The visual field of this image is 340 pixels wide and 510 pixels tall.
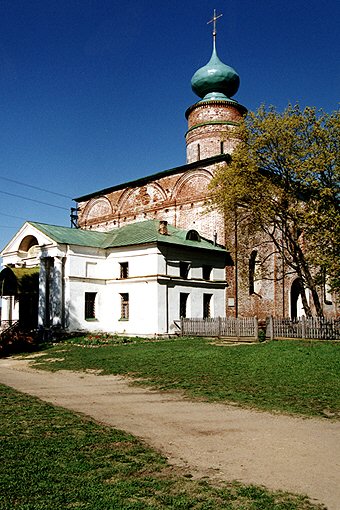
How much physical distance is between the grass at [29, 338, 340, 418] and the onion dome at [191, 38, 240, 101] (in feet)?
65.1

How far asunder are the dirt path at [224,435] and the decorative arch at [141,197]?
2191 cm

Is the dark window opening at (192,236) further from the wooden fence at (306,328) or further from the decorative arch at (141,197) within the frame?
the wooden fence at (306,328)

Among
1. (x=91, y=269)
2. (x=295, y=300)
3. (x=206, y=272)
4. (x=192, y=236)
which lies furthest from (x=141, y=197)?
(x=295, y=300)

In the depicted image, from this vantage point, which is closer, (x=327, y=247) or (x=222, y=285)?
(x=327, y=247)

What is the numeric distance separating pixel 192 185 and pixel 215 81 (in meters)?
8.35

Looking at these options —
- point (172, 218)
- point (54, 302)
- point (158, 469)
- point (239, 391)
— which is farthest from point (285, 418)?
point (172, 218)

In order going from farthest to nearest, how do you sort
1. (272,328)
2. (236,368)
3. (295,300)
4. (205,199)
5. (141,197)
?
(141,197)
(295,300)
(205,199)
(272,328)
(236,368)

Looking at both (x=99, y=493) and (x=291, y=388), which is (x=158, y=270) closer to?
(x=291, y=388)

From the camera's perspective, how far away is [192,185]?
31.2 meters

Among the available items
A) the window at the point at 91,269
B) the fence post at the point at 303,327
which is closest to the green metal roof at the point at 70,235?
the window at the point at 91,269

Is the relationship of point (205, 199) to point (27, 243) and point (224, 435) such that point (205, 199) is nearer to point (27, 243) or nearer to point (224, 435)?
point (27, 243)

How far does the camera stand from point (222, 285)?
28750 mm

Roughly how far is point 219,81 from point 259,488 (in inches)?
1274

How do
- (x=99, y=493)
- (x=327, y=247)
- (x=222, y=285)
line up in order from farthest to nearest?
(x=222, y=285)
(x=327, y=247)
(x=99, y=493)
